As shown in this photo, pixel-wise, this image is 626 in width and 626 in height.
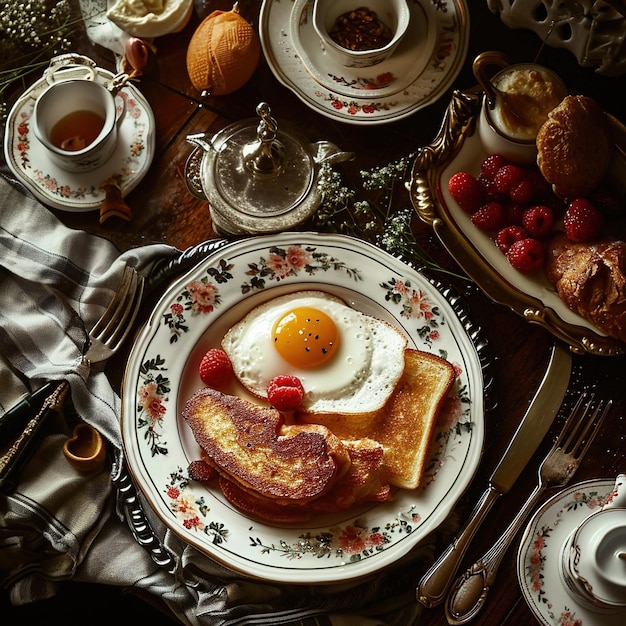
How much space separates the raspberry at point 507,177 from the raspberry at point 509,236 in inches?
4.2

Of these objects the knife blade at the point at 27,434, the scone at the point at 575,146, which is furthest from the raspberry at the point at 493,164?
the knife blade at the point at 27,434

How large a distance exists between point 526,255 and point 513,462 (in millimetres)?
554

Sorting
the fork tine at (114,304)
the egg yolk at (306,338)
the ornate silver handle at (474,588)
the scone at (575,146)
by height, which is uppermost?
the scone at (575,146)

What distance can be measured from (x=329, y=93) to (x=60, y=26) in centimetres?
90

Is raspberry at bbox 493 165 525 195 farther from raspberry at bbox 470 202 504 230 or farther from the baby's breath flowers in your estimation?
the baby's breath flowers

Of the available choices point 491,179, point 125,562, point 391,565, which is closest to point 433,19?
point 491,179

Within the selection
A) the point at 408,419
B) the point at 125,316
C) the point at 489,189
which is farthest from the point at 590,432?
the point at 125,316

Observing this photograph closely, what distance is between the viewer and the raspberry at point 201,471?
2244mm

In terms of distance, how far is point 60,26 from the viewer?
2664mm

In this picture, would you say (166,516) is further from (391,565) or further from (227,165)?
(227,165)

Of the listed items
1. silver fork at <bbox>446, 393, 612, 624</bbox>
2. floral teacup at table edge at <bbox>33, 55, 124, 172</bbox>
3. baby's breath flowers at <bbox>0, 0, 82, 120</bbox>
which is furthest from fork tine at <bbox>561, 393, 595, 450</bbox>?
baby's breath flowers at <bbox>0, 0, 82, 120</bbox>

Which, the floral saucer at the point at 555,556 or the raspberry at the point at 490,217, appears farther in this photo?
the raspberry at the point at 490,217

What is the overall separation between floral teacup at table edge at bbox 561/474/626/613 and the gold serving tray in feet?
1.44

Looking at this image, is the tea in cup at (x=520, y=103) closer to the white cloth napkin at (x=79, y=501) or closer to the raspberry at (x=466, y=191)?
the raspberry at (x=466, y=191)
